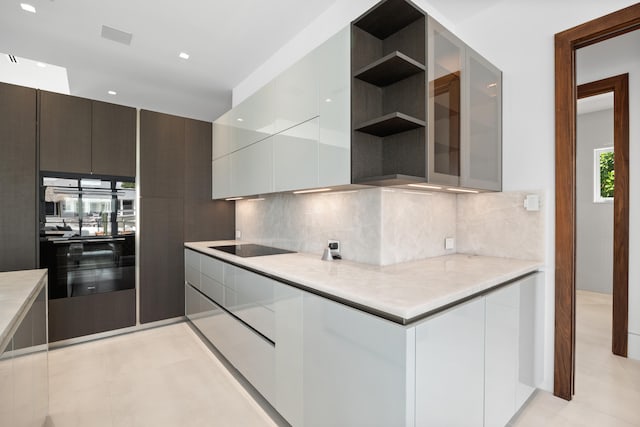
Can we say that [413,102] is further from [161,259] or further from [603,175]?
[161,259]

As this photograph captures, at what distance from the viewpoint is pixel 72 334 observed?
2.79 metres

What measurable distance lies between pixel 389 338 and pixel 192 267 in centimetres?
263

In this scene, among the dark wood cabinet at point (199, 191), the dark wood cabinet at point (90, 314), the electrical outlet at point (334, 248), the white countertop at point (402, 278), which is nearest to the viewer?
the white countertop at point (402, 278)

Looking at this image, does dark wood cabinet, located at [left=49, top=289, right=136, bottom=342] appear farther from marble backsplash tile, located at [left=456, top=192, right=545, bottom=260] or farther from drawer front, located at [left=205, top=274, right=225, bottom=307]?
marble backsplash tile, located at [left=456, top=192, right=545, bottom=260]

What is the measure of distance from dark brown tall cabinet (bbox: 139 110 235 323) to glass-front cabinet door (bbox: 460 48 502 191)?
9.35ft

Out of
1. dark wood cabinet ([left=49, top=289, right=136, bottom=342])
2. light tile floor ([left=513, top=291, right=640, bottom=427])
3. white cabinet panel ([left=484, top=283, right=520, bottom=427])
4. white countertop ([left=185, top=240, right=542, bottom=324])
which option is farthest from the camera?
dark wood cabinet ([left=49, top=289, right=136, bottom=342])

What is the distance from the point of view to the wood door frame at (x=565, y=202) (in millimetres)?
1882

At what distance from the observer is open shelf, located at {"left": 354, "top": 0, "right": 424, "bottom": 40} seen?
1576mm

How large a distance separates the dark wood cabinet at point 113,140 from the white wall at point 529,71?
2.26m

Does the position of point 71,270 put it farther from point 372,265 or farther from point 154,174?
point 372,265

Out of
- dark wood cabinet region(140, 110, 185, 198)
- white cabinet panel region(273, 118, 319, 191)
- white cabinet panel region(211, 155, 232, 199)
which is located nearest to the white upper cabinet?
white cabinet panel region(273, 118, 319, 191)

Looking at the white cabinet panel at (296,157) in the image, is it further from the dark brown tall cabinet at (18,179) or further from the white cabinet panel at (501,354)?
the dark brown tall cabinet at (18,179)

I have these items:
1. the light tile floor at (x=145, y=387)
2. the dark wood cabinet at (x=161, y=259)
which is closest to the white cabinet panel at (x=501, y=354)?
the light tile floor at (x=145, y=387)

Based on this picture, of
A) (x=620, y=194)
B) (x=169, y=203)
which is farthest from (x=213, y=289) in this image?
(x=620, y=194)
